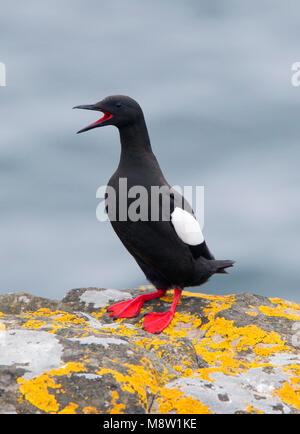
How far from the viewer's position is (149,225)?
21.0 ft

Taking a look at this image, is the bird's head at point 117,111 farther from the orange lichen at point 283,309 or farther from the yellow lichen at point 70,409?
the yellow lichen at point 70,409

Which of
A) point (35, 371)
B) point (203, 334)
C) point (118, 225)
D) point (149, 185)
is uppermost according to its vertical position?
point (149, 185)

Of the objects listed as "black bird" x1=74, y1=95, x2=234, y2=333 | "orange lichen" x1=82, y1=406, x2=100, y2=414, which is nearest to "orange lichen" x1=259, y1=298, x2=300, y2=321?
"black bird" x1=74, y1=95, x2=234, y2=333

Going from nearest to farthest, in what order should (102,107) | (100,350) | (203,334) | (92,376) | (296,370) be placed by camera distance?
(92,376)
(100,350)
(296,370)
(203,334)
(102,107)

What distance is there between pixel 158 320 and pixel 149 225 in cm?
105

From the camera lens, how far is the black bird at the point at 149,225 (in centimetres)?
642

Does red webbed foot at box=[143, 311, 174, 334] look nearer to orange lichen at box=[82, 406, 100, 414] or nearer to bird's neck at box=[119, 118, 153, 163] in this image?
bird's neck at box=[119, 118, 153, 163]

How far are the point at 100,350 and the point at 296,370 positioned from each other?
4.88ft

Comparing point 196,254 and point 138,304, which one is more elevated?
point 196,254

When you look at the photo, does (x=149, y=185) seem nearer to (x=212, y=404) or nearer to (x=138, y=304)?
(x=138, y=304)

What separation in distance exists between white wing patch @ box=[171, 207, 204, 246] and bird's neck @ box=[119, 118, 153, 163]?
80 cm

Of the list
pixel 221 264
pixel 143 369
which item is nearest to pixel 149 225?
pixel 221 264

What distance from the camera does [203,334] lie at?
5629mm
